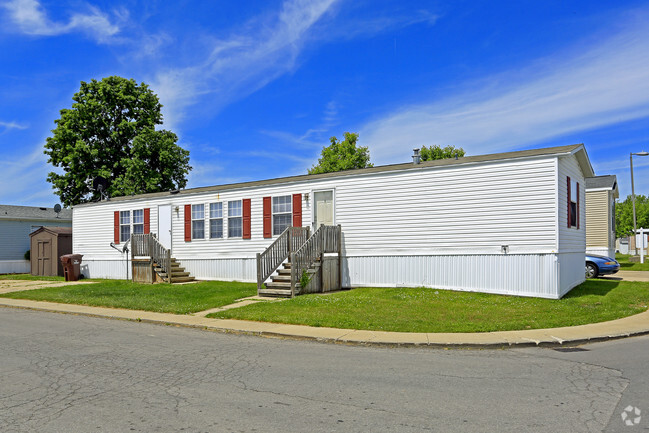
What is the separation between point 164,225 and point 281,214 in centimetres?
629

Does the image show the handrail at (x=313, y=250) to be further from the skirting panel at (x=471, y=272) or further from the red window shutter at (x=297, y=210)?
the red window shutter at (x=297, y=210)

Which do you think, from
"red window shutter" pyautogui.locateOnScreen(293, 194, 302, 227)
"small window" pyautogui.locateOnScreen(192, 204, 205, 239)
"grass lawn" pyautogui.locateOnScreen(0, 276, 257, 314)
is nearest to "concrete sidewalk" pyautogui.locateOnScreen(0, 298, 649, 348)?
"grass lawn" pyautogui.locateOnScreen(0, 276, 257, 314)

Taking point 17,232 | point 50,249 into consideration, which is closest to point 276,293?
point 50,249

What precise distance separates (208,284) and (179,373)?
12087 mm

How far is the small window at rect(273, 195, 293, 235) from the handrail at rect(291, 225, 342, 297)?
216cm

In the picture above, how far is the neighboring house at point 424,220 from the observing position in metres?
14.3

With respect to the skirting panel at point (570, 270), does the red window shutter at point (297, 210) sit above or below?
above

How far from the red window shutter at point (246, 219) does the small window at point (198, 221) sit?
7.31 feet

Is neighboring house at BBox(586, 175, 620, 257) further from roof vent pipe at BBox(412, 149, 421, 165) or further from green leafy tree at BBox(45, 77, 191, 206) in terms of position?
green leafy tree at BBox(45, 77, 191, 206)

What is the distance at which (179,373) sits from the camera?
715 centimetres

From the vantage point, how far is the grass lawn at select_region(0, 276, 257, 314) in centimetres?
1441

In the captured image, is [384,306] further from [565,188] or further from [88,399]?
[88,399]

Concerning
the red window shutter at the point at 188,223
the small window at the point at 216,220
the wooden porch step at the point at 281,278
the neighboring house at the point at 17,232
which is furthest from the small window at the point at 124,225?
the neighboring house at the point at 17,232

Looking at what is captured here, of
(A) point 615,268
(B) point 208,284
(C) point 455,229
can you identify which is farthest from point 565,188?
(B) point 208,284
